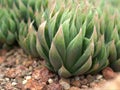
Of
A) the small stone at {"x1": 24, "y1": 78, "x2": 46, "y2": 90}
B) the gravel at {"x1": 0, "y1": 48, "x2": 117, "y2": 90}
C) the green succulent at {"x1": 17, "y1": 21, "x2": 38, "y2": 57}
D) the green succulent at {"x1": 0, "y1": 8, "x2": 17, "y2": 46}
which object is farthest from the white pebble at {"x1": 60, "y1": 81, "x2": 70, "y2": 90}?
the green succulent at {"x1": 0, "y1": 8, "x2": 17, "y2": 46}

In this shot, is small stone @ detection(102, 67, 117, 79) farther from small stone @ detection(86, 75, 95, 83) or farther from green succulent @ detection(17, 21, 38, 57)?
green succulent @ detection(17, 21, 38, 57)

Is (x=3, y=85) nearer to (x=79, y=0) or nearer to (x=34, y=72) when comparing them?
(x=34, y=72)

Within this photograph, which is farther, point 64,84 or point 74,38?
point 64,84

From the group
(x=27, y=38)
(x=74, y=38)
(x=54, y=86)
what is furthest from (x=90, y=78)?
(x=27, y=38)

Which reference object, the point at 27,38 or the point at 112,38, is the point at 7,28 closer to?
the point at 27,38

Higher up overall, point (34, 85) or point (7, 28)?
point (7, 28)

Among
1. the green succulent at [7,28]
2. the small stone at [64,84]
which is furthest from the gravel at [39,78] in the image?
the green succulent at [7,28]
